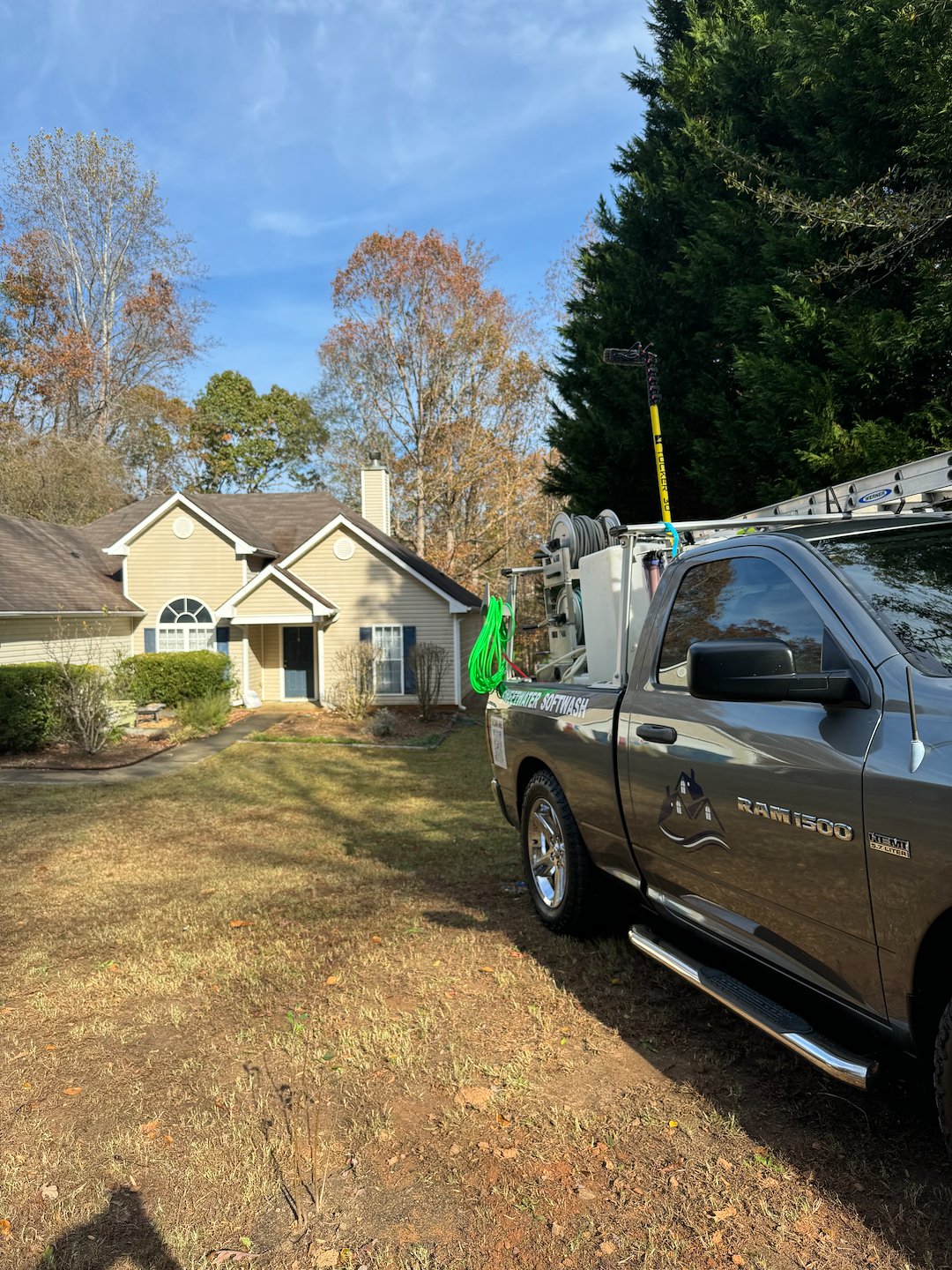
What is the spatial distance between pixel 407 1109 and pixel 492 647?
427 centimetres

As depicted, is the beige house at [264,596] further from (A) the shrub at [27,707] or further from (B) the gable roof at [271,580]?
(A) the shrub at [27,707]

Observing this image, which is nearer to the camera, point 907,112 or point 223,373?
point 907,112

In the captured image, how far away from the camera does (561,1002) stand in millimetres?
4062

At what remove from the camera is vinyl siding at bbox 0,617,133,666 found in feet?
59.1

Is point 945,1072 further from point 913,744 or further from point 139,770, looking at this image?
point 139,770

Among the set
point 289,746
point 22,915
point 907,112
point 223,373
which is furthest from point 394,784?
point 223,373

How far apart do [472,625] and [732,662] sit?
23.8m

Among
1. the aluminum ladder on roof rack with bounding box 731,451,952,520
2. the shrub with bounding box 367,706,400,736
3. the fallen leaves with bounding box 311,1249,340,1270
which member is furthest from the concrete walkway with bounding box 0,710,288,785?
the fallen leaves with bounding box 311,1249,340,1270

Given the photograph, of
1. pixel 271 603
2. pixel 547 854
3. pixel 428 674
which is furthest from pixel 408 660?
pixel 547 854

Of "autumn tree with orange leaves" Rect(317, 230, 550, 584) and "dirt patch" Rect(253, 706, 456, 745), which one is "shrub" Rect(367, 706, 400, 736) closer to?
"dirt patch" Rect(253, 706, 456, 745)

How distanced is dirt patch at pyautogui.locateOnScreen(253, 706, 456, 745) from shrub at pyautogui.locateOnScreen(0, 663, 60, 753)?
12.3 feet

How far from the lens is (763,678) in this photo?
8.52 feet

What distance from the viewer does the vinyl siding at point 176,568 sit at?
22.3 m

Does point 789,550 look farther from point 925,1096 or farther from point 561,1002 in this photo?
point 561,1002
